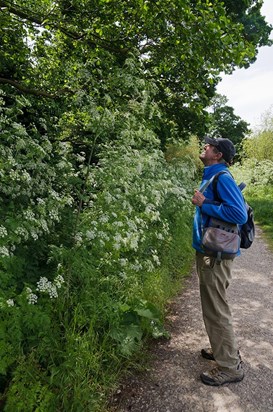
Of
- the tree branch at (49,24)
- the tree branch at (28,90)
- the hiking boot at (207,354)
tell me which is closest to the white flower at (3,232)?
the hiking boot at (207,354)

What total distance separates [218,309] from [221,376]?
63 centimetres

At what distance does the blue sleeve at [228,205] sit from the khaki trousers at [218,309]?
1.42ft

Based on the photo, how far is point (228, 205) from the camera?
2.93 meters

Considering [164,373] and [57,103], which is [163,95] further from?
[164,373]

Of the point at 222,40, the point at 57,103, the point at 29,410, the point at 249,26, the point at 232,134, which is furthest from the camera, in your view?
the point at 232,134

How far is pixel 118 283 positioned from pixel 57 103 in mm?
3221

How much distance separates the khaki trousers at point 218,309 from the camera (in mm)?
3115

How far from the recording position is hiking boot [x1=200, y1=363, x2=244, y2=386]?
3.08 m

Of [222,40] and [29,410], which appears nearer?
[29,410]

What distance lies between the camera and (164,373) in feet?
10.8

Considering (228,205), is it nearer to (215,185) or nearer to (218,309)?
(215,185)

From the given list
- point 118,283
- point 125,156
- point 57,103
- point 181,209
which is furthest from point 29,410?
point 181,209

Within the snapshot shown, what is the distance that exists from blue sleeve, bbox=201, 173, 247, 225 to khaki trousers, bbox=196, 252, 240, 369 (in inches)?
17.1

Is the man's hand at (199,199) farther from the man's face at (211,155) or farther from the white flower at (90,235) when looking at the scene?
→ the white flower at (90,235)
